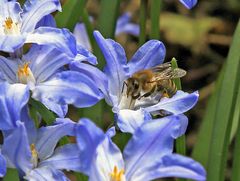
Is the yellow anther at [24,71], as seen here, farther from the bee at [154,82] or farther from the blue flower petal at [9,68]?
the bee at [154,82]

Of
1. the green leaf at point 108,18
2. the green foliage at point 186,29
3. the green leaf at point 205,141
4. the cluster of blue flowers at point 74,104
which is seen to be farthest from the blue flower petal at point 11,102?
the green foliage at point 186,29

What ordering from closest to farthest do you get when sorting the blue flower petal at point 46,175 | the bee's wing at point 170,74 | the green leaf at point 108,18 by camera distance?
1. the blue flower petal at point 46,175
2. the bee's wing at point 170,74
3. the green leaf at point 108,18

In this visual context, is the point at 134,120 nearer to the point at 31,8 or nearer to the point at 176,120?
the point at 176,120

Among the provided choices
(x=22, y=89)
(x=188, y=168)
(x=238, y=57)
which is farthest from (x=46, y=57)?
(x=238, y=57)

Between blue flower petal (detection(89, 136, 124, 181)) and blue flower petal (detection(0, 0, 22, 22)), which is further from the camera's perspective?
blue flower petal (detection(0, 0, 22, 22))

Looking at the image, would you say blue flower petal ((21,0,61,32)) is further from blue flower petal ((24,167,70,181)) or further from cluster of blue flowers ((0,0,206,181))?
blue flower petal ((24,167,70,181))

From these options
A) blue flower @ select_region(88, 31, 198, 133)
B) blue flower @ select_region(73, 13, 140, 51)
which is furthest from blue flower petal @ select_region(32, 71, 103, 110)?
blue flower @ select_region(73, 13, 140, 51)
